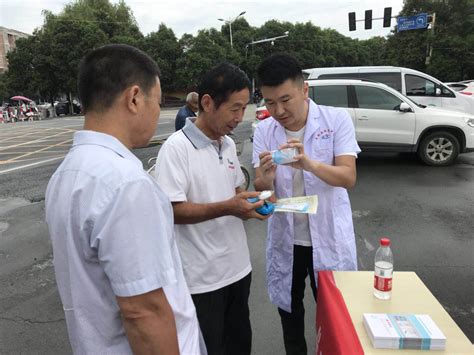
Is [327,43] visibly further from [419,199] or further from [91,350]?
[91,350]

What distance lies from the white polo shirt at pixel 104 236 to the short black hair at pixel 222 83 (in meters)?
0.83

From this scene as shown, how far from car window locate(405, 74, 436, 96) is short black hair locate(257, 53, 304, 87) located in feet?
30.7

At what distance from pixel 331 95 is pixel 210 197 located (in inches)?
273

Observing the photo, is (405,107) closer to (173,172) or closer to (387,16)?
(173,172)

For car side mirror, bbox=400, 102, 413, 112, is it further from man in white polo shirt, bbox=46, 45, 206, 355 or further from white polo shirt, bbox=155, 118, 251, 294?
man in white polo shirt, bbox=46, 45, 206, 355

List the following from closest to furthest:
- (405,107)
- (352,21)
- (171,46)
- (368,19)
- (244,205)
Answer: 1. (244,205)
2. (405,107)
3. (368,19)
4. (352,21)
5. (171,46)

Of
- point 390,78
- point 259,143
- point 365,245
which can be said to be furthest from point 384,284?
point 390,78

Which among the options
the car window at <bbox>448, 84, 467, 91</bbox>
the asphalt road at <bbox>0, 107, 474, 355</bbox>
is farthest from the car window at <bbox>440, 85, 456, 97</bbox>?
the car window at <bbox>448, 84, 467, 91</bbox>

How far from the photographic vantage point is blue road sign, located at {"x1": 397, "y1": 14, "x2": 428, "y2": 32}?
27484 mm

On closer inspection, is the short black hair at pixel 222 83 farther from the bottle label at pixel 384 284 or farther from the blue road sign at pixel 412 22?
the blue road sign at pixel 412 22

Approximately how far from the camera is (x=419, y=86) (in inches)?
407

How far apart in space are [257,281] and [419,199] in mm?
3727

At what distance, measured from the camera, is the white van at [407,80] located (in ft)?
32.7

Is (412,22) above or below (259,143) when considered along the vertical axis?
above
